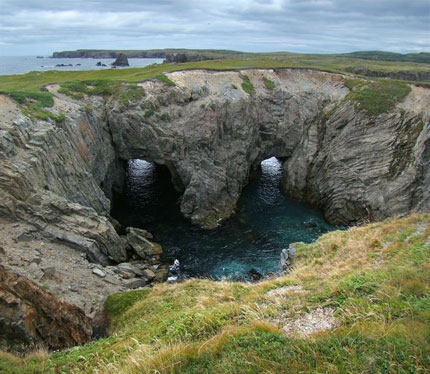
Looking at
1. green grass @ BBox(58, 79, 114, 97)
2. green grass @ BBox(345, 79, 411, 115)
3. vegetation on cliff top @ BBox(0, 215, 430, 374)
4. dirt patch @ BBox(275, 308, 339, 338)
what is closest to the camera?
vegetation on cliff top @ BBox(0, 215, 430, 374)

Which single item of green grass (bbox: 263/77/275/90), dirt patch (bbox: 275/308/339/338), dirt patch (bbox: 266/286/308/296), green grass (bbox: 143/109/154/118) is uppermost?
green grass (bbox: 263/77/275/90)

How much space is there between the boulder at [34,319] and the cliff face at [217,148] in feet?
28.0

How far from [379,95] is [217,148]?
90.3 feet

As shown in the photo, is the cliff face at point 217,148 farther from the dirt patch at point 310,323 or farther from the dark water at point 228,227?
the dirt patch at point 310,323

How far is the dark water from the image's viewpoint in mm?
33906

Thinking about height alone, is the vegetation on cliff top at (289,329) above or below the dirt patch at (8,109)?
below

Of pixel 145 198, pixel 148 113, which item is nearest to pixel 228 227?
pixel 145 198

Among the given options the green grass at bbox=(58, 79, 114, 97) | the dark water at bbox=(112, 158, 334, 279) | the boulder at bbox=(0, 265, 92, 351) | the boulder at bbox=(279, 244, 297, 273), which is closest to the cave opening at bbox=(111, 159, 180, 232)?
the dark water at bbox=(112, 158, 334, 279)

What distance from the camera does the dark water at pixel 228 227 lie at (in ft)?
111

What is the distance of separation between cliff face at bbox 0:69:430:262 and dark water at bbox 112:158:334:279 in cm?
273

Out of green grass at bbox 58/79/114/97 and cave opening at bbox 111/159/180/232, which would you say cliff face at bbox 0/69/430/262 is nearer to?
green grass at bbox 58/79/114/97

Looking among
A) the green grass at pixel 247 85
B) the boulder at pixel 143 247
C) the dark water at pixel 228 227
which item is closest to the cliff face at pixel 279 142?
the green grass at pixel 247 85

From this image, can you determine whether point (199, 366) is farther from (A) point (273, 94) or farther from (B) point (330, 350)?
(A) point (273, 94)

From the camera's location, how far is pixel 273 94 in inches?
2114
